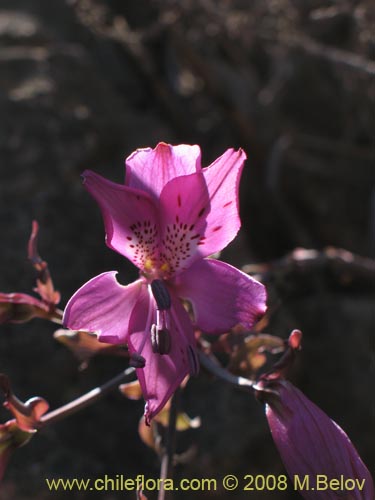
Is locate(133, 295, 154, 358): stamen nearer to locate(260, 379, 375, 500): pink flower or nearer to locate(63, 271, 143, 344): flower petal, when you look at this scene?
locate(63, 271, 143, 344): flower petal

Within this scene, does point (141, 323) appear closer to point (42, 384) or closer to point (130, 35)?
point (42, 384)

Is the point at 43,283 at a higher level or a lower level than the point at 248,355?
higher

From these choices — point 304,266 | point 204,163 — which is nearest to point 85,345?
point 304,266

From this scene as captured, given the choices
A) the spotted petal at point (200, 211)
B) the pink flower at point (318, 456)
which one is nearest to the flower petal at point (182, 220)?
the spotted petal at point (200, 211)

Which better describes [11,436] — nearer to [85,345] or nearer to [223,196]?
[85,345]

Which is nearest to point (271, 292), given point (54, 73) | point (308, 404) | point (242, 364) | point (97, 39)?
point (242, 364)
